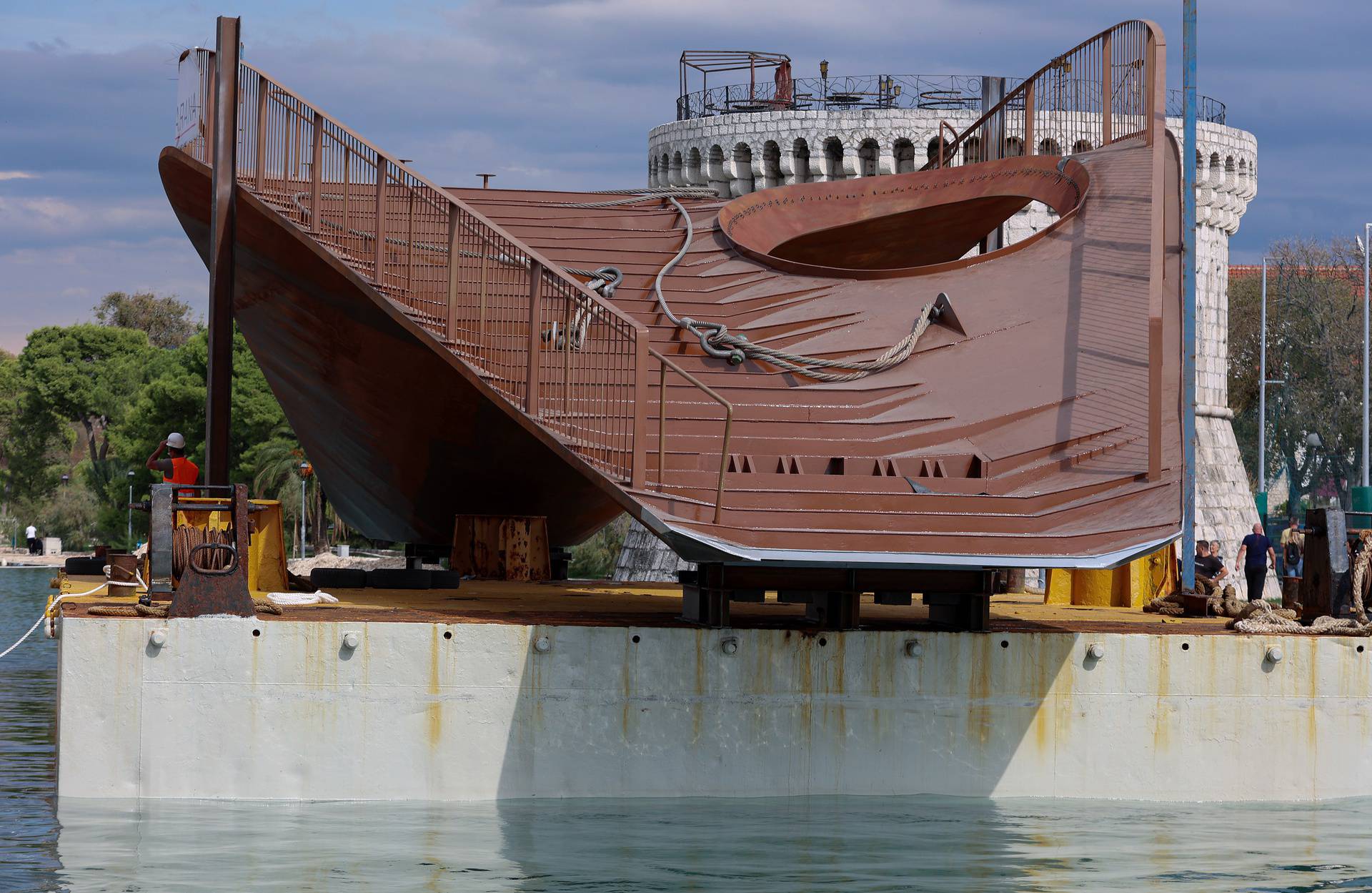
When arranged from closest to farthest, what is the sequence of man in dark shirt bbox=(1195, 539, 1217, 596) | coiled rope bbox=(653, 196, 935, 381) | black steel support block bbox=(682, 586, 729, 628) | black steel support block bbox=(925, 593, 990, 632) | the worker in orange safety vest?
black steel support block bbox=(682, 586, 729, 628) < black steel support block bbox=(925, 593, 990, 632) < the worker in orange safety vest < coiled rope bbox=(653, 196, 935, 381) < man in dark shirt bbox=(1195, 539, 1217, 596)

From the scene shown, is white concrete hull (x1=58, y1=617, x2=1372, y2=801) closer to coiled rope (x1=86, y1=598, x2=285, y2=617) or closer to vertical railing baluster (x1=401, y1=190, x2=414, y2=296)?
coiled rope (x1=86, y1=598, x2=285, y2=617)

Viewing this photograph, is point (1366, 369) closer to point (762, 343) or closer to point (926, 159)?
point (926, 159)

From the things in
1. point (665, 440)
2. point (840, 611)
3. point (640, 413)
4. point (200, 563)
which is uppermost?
point (640, 413)

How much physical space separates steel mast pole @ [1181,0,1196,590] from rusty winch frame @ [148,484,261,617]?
7.91m

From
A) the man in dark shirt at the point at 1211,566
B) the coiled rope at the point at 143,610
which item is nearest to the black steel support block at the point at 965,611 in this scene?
the coiled rope at the point at 143,610

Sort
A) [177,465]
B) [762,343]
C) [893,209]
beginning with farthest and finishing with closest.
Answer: [893,209] < [762,343] < [177,465]

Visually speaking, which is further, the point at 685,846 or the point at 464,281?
the point at 464,281

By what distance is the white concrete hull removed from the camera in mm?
12055

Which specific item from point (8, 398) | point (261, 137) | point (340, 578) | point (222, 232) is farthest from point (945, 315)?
point (8, 398)

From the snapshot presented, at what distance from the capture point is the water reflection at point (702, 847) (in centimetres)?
1075

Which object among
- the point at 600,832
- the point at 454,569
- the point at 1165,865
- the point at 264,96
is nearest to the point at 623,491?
the point at 600,832

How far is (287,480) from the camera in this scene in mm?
59969

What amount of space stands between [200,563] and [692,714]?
146 inches

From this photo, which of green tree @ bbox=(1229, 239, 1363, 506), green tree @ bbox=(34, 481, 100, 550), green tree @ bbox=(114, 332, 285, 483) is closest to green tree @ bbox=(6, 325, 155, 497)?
green tree @ bbox=(34, 481, 100, 550)
